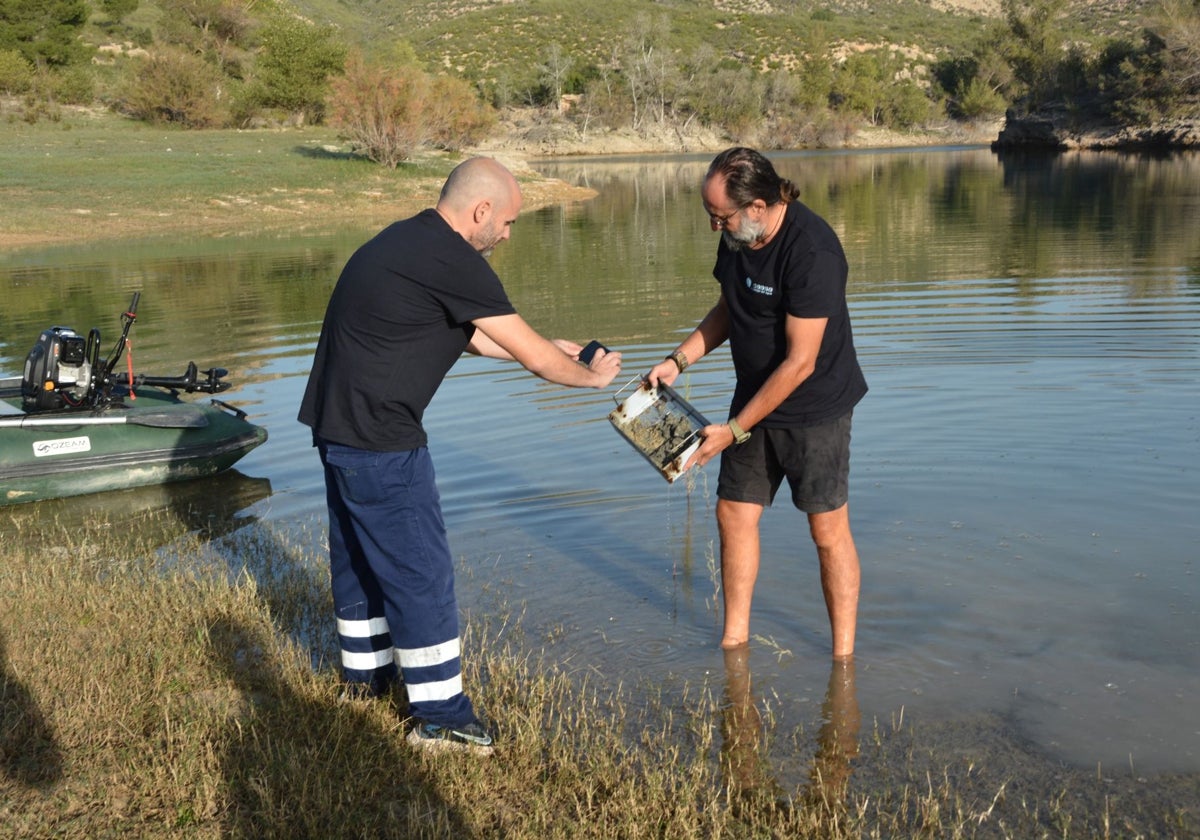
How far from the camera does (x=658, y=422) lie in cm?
565

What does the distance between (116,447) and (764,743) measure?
599 cm

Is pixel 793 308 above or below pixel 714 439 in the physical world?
above

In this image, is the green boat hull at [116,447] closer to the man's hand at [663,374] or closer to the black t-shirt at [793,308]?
the man's hand at [663,374]

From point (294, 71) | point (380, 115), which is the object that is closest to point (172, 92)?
point (294, 71)

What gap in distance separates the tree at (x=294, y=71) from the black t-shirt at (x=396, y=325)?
63.2 m

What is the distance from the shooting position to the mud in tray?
5488 mm

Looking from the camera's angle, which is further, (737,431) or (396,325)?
(737,431)

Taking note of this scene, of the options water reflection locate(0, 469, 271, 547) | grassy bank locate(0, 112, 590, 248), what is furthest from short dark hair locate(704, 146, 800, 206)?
grassy bank locate(0, 112, 590, 248)

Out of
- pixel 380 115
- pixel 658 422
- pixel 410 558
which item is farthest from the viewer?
pixel 380 115

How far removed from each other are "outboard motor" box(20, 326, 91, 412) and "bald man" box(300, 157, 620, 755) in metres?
5.04

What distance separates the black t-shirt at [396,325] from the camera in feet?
14.7

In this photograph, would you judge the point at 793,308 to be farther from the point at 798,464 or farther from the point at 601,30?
the point at 601,30

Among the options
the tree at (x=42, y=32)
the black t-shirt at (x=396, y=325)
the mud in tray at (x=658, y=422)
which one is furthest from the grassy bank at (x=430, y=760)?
the tree at (x=42, y=32)

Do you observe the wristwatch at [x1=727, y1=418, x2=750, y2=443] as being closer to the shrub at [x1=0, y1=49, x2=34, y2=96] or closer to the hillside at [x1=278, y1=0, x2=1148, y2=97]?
the shrub at [x1=0, y1=49, x2=34, y2=96]
